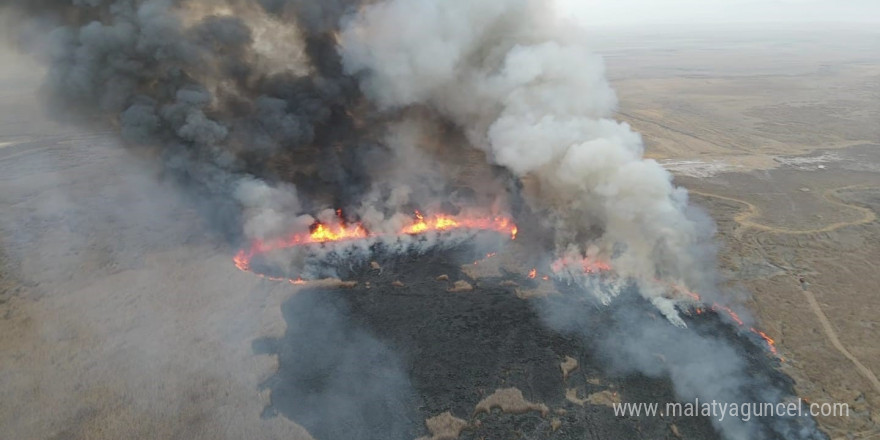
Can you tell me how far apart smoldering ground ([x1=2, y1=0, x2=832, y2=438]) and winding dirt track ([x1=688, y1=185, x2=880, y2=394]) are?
3580 mm

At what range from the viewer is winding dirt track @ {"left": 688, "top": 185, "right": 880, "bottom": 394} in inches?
784

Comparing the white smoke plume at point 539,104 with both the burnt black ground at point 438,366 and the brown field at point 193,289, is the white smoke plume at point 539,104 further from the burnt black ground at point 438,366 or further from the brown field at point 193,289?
the brown field at point 193,289

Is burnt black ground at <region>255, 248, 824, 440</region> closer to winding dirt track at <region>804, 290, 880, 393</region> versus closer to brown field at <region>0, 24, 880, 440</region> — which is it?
brown field at <region>0, 24, 880, 440</region>

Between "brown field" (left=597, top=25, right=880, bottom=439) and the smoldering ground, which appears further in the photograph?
the smoldering ground

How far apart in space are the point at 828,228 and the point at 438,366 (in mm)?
29356

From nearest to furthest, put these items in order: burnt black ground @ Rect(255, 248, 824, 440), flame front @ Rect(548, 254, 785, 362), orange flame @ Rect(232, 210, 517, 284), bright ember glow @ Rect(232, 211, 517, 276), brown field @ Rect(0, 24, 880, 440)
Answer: burnt black ground @ Rect(255, 248, 824, 440) → brown field @ Rect(0, 24, 880, 440) → flame front @ Rect(548, 254, 785, 362) → orange flame @ Rect(232, 210, 517, 284) → bright ember glow @ Rect(232, 211, 517, 276)

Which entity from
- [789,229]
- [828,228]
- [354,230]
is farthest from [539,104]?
[828,228]

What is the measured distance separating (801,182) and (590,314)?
31.8 metres

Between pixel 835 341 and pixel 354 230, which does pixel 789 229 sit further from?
pixel 354 230

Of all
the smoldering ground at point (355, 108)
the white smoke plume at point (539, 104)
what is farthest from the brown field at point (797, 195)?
the white smoke plume at point (539, 104)

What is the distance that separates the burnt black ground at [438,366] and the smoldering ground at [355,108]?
23.0 feet

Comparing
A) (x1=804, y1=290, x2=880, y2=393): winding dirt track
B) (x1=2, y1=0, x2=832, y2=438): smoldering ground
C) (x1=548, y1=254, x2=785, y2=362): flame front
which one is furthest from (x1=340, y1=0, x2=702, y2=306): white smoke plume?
(x1=804, y1=290, x2=880, y2=393): winding dirt track

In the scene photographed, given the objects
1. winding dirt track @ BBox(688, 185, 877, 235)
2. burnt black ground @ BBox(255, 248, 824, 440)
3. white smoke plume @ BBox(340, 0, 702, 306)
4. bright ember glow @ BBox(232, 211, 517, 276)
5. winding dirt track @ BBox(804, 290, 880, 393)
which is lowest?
winding dirt track @ BBox(804, 290, 880, 393)

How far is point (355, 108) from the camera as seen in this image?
34906 millimetres
